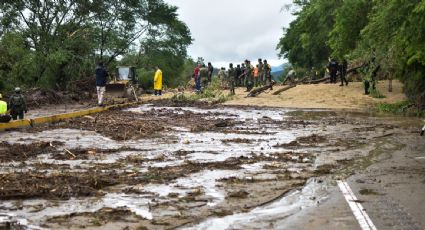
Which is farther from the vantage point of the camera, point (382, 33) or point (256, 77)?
point (256, 77)

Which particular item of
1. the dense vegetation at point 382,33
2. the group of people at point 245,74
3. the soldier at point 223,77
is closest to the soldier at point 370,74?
the dense vegetation at point 382,33

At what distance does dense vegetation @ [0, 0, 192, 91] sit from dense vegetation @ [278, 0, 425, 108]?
45.8 feet

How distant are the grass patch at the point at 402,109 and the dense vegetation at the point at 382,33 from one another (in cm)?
40

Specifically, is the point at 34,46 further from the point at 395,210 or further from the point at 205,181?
the point at 395,210

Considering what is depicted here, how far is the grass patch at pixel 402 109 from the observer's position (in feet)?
67.5

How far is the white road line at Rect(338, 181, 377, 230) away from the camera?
20.2ft

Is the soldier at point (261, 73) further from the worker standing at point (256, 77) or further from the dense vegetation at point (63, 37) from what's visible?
the dense vegetation at point (63, 37)

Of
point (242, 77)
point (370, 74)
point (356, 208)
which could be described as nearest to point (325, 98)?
point (370, 74)

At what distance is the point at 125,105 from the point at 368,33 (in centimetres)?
1155

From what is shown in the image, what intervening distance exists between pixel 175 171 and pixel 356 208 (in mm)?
3381

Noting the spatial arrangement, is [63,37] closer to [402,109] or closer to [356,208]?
[402,109]

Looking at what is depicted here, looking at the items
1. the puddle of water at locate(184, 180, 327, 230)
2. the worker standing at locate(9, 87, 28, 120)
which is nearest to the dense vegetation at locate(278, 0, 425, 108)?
the puddle of water at locate(184, 180, 327, 230)

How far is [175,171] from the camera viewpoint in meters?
9.27

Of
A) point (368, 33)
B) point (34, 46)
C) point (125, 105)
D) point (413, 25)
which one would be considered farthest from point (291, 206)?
point (34, 46)
